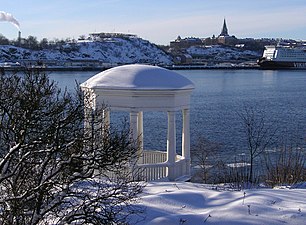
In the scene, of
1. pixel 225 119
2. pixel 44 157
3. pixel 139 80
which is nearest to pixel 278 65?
pixel 225 119

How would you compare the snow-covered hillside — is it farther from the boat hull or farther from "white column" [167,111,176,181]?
"white column" [167,111,176,181]

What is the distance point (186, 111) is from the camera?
13.3 metres

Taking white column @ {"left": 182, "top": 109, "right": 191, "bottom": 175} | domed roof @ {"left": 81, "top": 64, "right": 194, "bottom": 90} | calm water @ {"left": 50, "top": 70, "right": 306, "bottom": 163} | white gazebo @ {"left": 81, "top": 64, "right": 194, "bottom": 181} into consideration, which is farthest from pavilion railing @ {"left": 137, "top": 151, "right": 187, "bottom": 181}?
calm water @ {"left": 50, "top": 70, "right": 306, "bottom": 163}

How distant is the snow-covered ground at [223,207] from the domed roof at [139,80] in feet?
11.5

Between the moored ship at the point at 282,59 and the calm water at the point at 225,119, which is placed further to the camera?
the moored ship at the point at 282,59

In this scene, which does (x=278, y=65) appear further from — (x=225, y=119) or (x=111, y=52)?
(x=225, y=119)

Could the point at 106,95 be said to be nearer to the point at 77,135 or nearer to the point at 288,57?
the point at 77,135

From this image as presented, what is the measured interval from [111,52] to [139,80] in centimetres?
15145

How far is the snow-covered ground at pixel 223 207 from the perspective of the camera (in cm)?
772

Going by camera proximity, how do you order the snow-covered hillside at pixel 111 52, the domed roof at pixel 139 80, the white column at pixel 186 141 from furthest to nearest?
the snow-covered hillside at pixel 111 52, the white column at pixel 186 141, the domed roof at pixel 139 80

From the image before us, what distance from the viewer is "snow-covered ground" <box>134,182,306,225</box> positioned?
7723 mm

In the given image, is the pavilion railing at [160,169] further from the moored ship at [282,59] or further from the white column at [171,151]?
the moored ship at [282,59]

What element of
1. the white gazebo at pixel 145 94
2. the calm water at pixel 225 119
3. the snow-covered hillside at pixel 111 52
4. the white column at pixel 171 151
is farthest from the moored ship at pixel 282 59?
the white gazebo at pixel 145 94

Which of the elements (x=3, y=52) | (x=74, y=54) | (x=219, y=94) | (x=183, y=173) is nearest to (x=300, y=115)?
(x=219, y=94)
